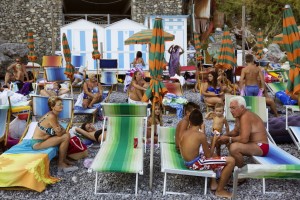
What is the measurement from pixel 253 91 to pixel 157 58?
4.06 metres

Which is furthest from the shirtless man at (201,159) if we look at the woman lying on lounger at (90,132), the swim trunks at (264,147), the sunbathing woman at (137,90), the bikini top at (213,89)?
the bikini top at (213,89)

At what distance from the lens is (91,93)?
8367 mm

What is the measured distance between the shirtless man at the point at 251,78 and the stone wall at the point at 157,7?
9.99 m

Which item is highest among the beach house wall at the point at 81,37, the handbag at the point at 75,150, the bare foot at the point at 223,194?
the beach house wall at the point at 81,37

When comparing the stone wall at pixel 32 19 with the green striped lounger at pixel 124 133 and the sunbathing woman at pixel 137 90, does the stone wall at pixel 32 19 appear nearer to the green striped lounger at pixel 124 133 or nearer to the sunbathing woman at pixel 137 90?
the sunbathing woman at pixel 137 90

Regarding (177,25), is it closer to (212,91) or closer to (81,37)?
(81,37)

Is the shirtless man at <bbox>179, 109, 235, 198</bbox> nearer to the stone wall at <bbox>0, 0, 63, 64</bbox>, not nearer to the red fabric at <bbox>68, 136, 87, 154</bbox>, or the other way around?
the red fabric at <bbox>68, 136, 87, 154</bbox>

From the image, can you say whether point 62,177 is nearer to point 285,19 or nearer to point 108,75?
point 285,19

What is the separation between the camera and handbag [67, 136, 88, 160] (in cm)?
551

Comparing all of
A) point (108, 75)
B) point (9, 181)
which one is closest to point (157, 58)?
point (9, 181)

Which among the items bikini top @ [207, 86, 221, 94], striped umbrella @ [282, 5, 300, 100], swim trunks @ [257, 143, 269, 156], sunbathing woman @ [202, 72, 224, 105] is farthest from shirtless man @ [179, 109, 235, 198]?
bikini top @ [207, 86, 221, 94]

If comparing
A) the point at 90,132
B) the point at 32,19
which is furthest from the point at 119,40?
the point at 90,132

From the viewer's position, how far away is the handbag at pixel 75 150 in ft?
18.1

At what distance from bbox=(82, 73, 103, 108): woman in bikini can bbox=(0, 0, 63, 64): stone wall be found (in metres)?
9.73
